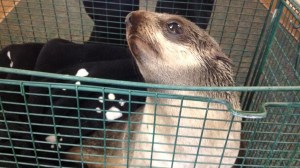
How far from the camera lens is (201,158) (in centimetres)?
115

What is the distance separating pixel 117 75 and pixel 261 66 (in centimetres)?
71


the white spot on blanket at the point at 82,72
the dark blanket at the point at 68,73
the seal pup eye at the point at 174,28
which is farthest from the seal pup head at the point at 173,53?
the white spot on blanket at the point at 82,72

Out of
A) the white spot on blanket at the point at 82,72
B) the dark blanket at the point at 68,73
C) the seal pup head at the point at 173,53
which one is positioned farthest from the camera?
the white spot on blanket at the point at 82,72

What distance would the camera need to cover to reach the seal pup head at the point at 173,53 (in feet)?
3.49

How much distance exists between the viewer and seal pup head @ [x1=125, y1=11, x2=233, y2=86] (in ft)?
3.49

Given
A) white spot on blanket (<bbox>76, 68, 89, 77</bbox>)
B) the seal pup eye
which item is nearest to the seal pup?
the seal pup eye

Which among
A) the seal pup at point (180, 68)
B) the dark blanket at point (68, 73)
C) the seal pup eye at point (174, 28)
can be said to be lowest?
the dark blanket at point (68, 73)

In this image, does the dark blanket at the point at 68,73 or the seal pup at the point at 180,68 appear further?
the dark blanket at the point at 68,73

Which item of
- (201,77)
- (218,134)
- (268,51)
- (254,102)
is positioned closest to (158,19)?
(201,77)

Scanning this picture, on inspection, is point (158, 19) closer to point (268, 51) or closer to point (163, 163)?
point (163, 163)

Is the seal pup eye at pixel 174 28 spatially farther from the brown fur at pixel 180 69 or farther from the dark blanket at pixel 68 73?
the dark blanket at pixel 68 73

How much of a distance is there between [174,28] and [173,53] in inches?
3.8

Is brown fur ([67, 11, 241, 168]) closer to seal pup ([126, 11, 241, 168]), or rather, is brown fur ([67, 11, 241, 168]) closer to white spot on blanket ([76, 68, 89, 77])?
seal pup ([126, 11, 241, 168])

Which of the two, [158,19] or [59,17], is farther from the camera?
[59,17]
